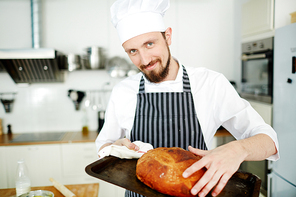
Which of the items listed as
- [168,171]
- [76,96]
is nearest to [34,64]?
[76,96]

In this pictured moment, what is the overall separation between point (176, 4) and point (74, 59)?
5.88 ft

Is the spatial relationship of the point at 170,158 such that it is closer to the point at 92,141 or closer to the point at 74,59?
the point at 92,141

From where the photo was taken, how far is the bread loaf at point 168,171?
0.81 metres

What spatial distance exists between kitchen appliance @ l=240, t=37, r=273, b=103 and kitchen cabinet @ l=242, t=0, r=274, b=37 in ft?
0.48

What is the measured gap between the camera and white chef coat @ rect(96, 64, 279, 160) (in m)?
1.15

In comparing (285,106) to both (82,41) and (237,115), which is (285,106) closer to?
(237,115)

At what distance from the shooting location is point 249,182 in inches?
33.7

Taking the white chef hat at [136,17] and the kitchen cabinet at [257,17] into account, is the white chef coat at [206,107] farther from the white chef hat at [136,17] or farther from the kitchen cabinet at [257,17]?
the kitchen cabinet at [257,17]

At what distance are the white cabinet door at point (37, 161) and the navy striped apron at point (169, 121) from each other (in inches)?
73.0

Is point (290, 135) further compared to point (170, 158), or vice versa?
point (290, 135)

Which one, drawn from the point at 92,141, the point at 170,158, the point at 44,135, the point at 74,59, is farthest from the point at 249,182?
the point at 44,135

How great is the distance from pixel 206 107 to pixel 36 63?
2649 mm

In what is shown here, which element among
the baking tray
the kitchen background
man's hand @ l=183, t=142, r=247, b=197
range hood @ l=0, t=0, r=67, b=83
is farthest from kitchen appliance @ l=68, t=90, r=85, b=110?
man's hand @ l=183, t=142, r=247, b=197

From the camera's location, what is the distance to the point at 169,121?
1360 millimetres
